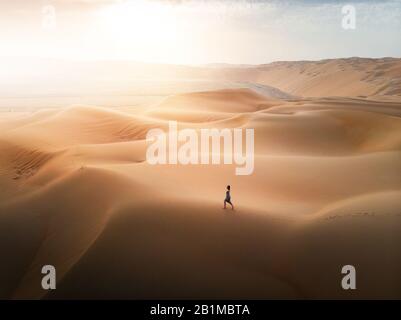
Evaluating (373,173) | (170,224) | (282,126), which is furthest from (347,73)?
(170,224)

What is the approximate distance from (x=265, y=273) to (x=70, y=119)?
20238mm

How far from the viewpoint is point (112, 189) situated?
31.7ft

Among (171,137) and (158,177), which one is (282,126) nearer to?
(171,137)

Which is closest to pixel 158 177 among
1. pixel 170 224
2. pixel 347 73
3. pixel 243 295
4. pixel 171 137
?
pixel 170 224

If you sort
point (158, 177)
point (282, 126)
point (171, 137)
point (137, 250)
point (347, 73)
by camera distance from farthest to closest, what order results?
point (347, 73), point (282, 126), point (171, 137), point (158, 177), point (137, 250)

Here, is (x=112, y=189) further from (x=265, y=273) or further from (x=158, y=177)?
(x=265, y=273)

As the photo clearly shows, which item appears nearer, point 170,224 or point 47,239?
point 170,224

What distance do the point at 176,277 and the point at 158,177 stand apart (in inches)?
172

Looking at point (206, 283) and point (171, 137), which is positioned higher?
point (171, 137)

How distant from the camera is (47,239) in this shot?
28.7 feet

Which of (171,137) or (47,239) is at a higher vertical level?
(171,137)

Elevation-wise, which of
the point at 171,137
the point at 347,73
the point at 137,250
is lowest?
the point at 137,250

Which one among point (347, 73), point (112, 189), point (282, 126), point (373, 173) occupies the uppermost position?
point (347, 73)

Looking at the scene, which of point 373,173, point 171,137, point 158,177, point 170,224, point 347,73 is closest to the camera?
point 170,224
